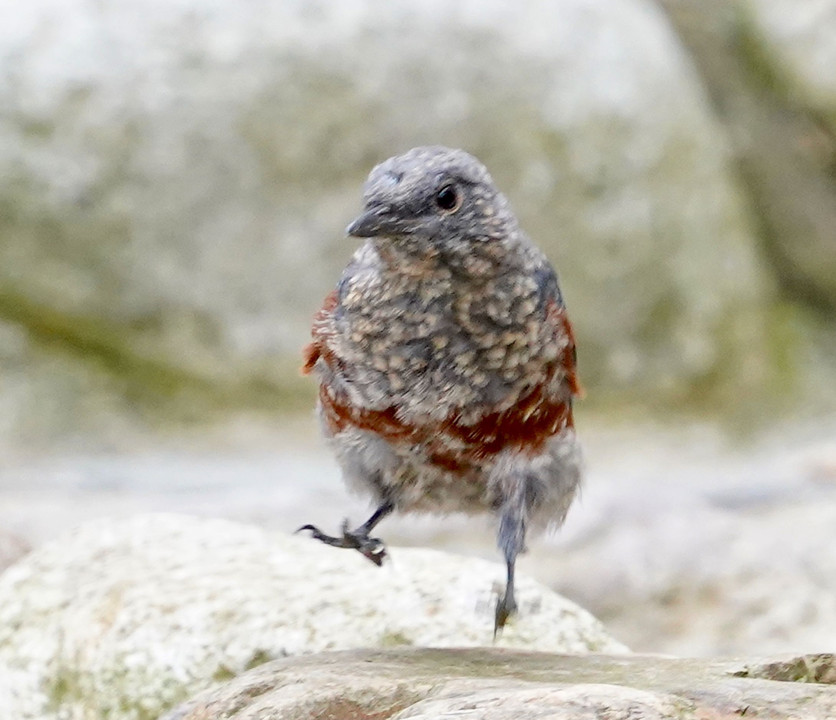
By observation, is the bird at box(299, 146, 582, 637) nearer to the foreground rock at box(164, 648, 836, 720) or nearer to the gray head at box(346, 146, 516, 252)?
the gray head at box(346, 146, 516, 252)

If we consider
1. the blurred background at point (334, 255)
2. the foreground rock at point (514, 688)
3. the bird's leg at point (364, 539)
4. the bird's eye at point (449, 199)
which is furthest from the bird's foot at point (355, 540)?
the blurred background at point (334, 255)

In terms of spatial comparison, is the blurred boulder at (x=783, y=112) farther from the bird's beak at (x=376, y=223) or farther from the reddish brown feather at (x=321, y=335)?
the bird's beak at (x=376, y=223)

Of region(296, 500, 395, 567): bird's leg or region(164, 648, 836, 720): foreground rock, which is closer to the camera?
region(164, 648, 836, 720): foreground rock

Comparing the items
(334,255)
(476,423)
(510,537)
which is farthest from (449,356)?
(334,255)

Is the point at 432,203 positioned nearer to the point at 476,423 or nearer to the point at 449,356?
the point at 449,356

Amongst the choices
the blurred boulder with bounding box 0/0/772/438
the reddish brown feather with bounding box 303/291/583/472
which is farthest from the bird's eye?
the blurred boulder with bounding box 0/0/772/438

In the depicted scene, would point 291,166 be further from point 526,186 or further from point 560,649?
point 560,649
